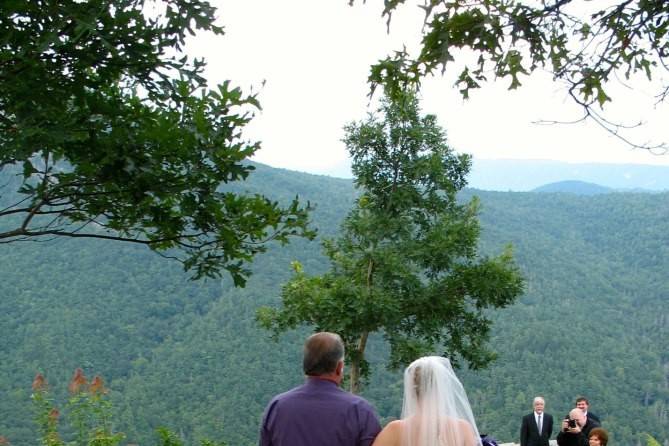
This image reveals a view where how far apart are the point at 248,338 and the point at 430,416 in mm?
31448

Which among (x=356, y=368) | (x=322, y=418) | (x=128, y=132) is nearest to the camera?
(x=322, y=418)

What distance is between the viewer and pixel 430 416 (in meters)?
3.03

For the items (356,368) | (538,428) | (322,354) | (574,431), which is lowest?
(356,368)

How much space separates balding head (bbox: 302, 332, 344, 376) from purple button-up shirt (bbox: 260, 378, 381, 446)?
0.06 metres

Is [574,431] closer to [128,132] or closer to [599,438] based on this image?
[599,438]

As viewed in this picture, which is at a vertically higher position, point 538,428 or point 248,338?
point 538,428

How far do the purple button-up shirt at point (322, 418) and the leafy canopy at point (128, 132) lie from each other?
1644 millimetres

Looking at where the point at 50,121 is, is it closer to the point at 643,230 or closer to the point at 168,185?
the point at 168,185

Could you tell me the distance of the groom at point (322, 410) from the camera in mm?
3146

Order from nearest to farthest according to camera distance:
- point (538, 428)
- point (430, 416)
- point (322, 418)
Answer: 1. point (430, 416)
2. point (322, 418)
3. point (538, 428)

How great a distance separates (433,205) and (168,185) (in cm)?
831

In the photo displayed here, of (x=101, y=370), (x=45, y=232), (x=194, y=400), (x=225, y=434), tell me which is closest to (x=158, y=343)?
(x=101, y=370)

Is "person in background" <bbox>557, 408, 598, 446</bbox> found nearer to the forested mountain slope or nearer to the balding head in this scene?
the balding head

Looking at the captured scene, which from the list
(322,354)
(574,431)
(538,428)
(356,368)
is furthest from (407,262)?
(322,354)
